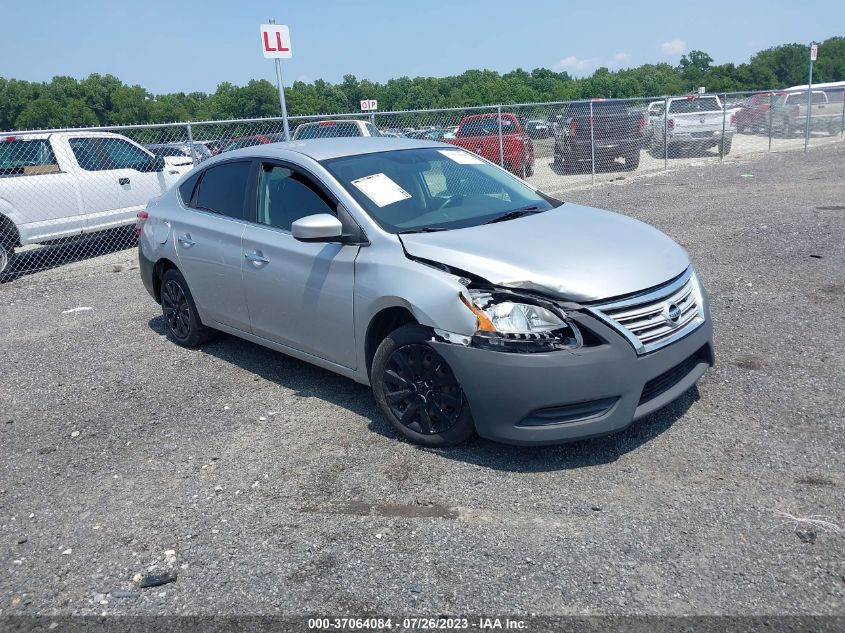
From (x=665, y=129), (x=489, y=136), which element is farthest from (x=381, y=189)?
(x=665, y=129)

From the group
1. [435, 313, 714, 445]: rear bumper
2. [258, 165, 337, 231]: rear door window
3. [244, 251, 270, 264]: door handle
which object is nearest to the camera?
[435, 313, 714, 445]: rear bumper

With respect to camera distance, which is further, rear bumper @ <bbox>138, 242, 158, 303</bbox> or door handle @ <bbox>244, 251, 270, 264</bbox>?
rear bumper @ <bbox>138, 242, 158, 303</bbox>

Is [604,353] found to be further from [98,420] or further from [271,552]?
[98,420]

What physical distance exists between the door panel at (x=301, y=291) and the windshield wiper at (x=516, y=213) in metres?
0.91

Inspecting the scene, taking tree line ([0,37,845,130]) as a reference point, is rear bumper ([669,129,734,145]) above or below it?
below

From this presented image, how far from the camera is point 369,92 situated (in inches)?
3863

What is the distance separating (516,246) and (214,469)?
6.84ft

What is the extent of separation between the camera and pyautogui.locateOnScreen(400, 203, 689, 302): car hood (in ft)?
12.2

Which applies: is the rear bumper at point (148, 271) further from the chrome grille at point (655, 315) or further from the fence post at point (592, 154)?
the fence post at point (592, 154)

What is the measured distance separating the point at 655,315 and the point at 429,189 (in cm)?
180

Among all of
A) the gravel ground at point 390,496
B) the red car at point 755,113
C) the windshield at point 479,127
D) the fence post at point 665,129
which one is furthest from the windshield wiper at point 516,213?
the red car at point 755,113

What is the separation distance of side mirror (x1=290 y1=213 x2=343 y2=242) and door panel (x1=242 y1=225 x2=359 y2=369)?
0.51 feet

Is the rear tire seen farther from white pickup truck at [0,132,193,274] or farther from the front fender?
white pickup truck at [0,132,193,274]

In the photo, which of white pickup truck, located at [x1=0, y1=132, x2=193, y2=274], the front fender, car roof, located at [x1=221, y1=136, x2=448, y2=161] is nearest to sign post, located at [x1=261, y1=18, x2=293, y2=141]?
white pickup truck, located at [x1=0, y1=132, x2=193, y2=274]
